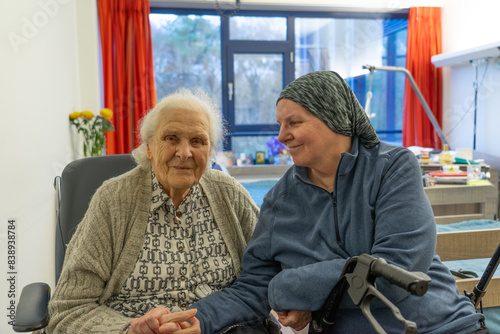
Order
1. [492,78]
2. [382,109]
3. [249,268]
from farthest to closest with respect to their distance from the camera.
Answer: [382,109] → [492,78] → [249,268]

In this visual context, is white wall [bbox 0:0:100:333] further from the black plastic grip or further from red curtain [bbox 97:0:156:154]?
the black plastic grip

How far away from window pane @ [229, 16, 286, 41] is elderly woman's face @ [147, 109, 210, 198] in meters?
3.72

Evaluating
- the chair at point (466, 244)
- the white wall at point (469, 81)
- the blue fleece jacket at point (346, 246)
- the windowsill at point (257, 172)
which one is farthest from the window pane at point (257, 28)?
the blue fleece jacket at point (346, 246)

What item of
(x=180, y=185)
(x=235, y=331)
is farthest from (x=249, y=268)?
(x=180, y=185)

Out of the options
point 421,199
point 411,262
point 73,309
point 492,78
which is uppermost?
point 492,78

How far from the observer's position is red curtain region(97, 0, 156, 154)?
4.30 meters

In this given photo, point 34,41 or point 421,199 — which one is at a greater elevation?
point 34,41

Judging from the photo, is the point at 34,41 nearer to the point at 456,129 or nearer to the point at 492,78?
the point at 492,78

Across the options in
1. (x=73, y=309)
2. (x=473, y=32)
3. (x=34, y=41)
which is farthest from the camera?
(x=473, y=32)

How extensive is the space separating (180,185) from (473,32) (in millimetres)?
4280

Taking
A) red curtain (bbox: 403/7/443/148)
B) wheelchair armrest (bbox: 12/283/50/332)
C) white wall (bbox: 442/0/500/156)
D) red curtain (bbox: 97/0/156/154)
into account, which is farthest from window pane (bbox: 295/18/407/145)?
wheelchair armrest (bbox: 12/283/50/332)

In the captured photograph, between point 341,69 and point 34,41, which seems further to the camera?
point 341,69

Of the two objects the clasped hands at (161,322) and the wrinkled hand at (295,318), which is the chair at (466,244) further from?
the clasped hands at (161,322)

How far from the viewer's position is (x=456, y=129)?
494cm
